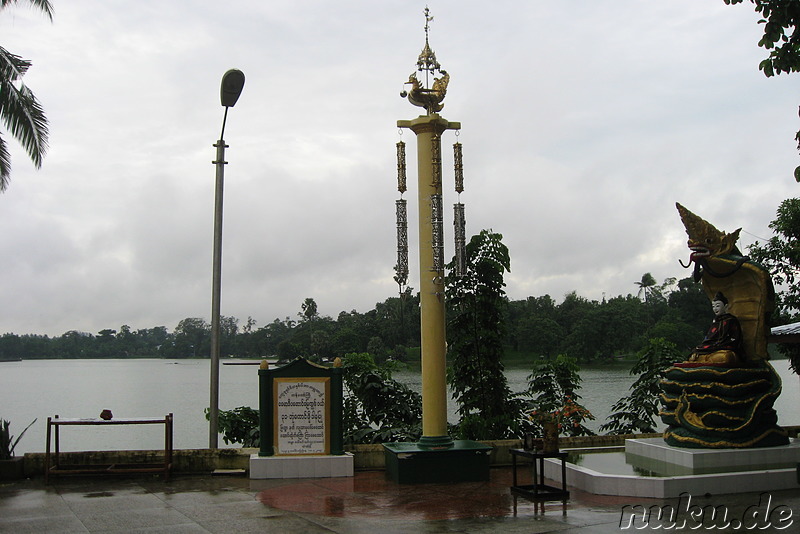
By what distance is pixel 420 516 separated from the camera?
8.45 metres

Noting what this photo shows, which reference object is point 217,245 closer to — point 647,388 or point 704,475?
point 704,475

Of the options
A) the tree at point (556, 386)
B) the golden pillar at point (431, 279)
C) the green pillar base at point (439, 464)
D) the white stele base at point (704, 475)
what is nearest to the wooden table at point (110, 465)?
the green pillar base at point (439, 464)

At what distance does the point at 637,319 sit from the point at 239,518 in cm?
3903

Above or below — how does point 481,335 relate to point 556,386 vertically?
above

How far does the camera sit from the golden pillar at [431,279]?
1107cm

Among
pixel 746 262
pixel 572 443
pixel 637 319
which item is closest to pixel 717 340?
pixel 746 262

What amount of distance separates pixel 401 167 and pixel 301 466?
15.3 ft

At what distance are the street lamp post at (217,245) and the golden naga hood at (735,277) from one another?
23.5 ft

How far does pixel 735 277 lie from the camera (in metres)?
11.8

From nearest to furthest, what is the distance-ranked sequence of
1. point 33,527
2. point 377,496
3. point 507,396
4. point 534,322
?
point 33,527 → point 377,496 → point 507,396 → point 534,322

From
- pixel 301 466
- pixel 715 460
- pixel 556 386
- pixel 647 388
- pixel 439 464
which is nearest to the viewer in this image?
pixel 715 460

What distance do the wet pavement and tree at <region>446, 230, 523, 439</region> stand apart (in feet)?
14.0

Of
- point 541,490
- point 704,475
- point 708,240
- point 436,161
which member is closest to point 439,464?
point 541,490

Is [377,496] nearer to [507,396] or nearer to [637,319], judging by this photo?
[507,396]
